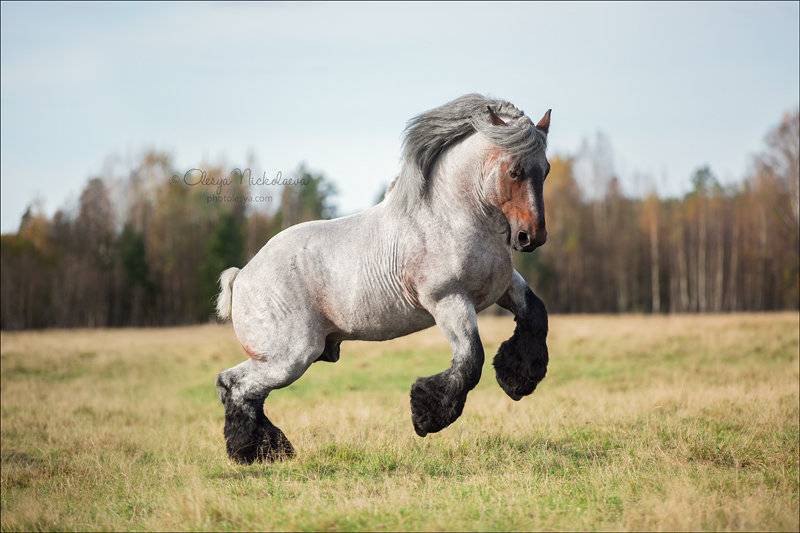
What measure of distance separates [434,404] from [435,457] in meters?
1.44

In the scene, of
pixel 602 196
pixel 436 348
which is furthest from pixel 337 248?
pixel 602 196

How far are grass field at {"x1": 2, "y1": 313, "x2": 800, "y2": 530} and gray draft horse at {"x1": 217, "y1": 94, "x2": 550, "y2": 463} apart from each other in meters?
0.72

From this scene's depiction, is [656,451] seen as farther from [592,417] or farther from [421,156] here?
[421,156]

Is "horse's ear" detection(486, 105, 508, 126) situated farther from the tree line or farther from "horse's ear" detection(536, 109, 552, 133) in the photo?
the tree line

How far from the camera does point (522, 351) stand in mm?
6234

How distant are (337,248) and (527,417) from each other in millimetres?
3884

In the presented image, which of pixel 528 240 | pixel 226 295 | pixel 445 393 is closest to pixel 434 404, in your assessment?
pixel 445 393

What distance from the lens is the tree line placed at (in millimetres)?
41500

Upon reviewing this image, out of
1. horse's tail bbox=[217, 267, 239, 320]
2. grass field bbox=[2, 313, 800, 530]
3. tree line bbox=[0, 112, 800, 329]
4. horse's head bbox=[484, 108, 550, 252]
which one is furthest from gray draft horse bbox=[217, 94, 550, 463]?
tree line bbox=[0, 112, 800, 329]

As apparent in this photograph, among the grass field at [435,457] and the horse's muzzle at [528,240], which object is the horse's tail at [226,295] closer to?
the grass field at [435,457]

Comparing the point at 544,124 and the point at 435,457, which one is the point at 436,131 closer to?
the point at 544,124

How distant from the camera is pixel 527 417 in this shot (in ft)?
29.7

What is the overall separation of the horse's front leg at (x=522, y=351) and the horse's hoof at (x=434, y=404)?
2.24 feet

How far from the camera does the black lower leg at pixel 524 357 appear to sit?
6188 mm
